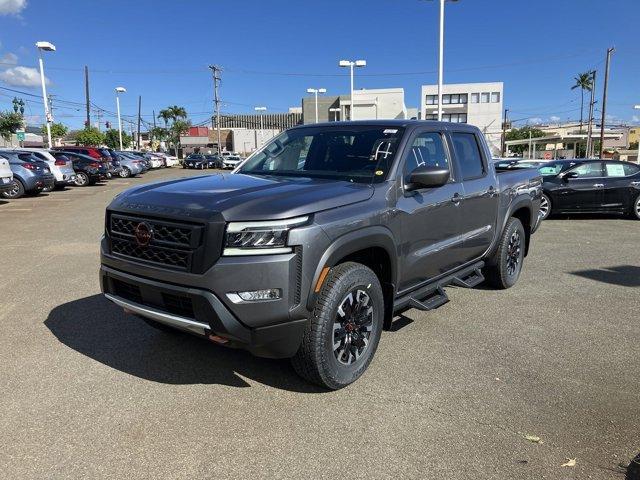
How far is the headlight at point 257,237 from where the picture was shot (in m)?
3.04

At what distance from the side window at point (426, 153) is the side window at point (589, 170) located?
29.9 ft

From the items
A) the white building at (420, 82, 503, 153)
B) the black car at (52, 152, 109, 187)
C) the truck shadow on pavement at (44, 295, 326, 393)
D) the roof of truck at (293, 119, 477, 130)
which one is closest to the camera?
the truck shadow on pavement at (44, 295, 326, 393)

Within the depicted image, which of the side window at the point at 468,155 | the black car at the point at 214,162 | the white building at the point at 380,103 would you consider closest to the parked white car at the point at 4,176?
the side window at the point at 468,155

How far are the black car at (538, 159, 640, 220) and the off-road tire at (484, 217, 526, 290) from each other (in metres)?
6.94

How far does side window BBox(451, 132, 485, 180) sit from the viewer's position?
5.07 m

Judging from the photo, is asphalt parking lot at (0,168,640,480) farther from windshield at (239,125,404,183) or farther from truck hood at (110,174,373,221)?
windshield at (239,125,404,183)

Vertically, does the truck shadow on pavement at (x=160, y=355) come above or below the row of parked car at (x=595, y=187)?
below

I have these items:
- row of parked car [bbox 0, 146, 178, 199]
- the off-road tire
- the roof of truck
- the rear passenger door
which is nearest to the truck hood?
the roof of truck

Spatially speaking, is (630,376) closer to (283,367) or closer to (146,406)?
(283,367)

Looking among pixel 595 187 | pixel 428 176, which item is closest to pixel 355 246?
pixel 428 176

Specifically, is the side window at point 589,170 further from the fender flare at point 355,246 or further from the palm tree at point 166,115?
the palm tree at point 166,115

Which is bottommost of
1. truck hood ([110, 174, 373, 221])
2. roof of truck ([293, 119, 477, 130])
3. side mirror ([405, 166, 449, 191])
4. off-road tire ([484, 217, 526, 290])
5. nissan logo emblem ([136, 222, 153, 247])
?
off-road tire ([484, 217, 526, 290])

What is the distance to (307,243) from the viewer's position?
122 inches

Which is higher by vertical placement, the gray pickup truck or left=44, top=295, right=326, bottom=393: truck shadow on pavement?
the gray pickup truck
